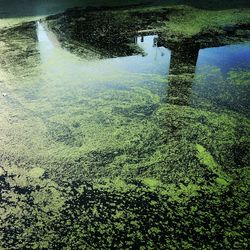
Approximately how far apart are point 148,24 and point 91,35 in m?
0.64

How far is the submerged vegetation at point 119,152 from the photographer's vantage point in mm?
1105

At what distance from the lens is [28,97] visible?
1941mm

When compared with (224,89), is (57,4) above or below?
above

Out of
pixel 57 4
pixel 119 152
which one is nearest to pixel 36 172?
pixel 119 152

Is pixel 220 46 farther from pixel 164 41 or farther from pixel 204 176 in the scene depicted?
pixel 204 176

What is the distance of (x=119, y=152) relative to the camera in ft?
4.85

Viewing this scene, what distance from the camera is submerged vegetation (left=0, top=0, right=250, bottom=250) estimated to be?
43.5 inches

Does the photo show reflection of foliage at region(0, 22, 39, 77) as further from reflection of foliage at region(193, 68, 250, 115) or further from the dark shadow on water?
reflection of foliage at region(193, 68, 250, 115)

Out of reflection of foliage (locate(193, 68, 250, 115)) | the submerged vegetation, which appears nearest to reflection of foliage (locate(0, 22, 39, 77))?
the submerged vegetation

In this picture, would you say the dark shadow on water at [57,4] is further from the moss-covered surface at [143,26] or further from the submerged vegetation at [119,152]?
the submerged vegetation at [119,152]

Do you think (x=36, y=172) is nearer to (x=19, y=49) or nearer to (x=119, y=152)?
Answer: (x=119, y=152)

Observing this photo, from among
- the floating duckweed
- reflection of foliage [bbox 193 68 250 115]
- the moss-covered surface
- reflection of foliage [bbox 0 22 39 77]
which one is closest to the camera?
the floating duckweed

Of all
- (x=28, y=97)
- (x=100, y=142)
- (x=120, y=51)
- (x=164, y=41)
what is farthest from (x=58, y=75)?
(x=164, y=41)

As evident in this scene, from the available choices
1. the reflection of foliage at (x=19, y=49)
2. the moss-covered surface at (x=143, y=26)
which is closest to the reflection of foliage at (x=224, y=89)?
the moss-covered surface at (x=143, y=26)
